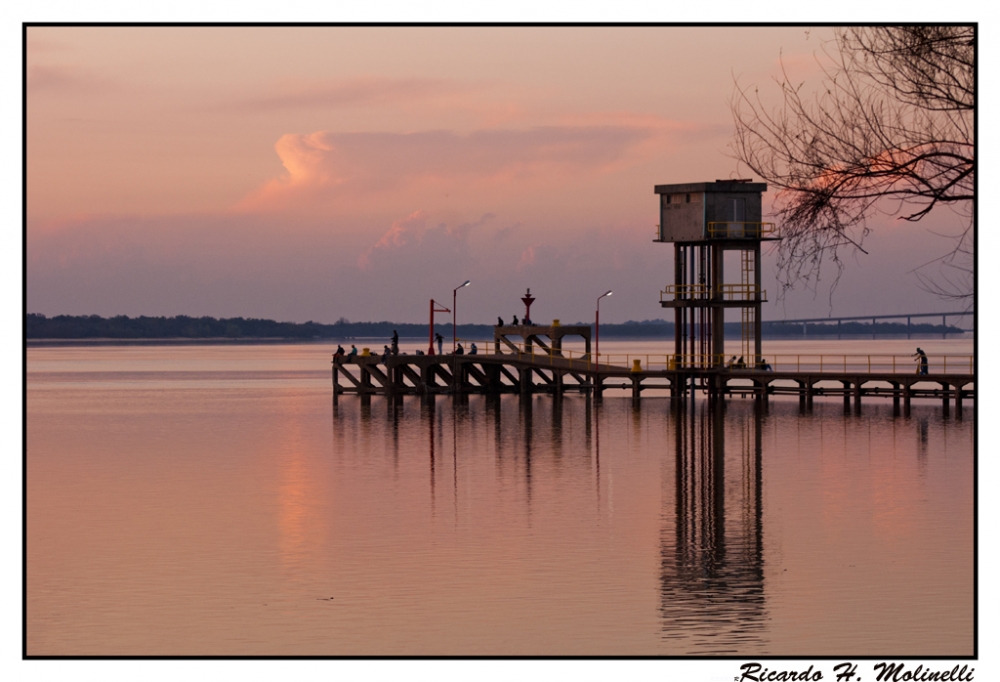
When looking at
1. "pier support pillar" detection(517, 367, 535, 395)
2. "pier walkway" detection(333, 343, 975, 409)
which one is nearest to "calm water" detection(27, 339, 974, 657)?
"pier walkway" detection(333, 343, 975, 409)

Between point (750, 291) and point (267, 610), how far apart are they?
4396cm

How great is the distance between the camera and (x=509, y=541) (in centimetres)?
2595

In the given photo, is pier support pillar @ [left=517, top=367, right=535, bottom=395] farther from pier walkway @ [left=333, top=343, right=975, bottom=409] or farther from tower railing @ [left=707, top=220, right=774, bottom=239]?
tower railing @ [left=707, top=220, right=774, bottom=239]

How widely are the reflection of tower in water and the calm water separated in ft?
0.23

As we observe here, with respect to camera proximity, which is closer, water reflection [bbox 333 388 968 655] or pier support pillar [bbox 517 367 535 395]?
water reflection [bbox 333 388 968 655]

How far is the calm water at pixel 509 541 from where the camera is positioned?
62.7 ft

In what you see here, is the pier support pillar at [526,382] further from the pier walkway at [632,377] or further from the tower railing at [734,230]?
the tower railing at [734,230]

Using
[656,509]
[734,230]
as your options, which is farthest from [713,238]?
[656,509]

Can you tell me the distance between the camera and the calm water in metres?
19.1

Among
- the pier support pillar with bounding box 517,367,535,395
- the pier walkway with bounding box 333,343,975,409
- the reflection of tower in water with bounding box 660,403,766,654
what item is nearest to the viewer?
the reflection of tower in water with bounding box 660,403,766,654

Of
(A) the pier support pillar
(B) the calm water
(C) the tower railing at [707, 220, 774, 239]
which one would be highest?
(C) the tower railing at [707, 220, 774, 239]

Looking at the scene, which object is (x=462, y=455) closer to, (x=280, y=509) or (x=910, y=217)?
(x=280, y=509)

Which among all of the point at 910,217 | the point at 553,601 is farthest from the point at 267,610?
the point at 910,217

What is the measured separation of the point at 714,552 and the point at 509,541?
3812mm
